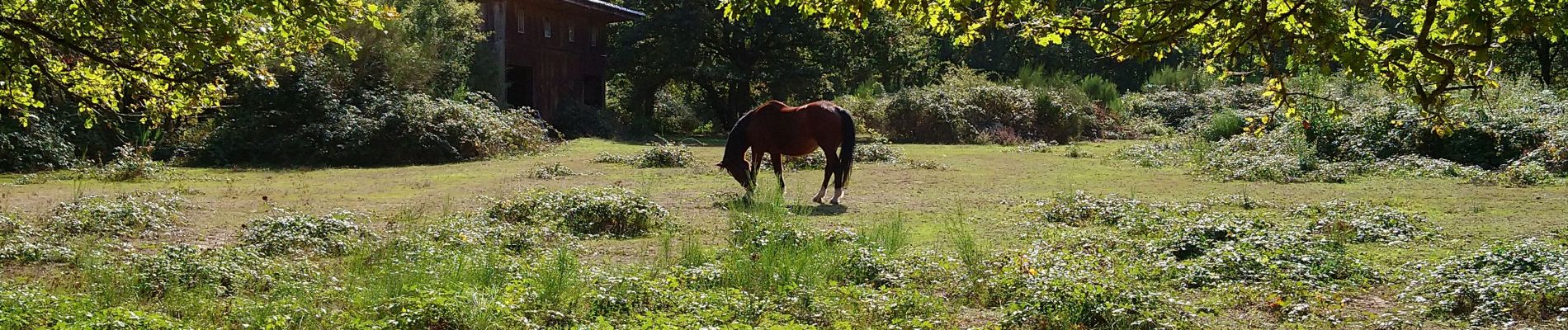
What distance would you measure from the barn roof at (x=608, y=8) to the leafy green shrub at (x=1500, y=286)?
27.0 metres

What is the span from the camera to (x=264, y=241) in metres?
8.73

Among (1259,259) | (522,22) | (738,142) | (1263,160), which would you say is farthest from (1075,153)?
(1259,259)

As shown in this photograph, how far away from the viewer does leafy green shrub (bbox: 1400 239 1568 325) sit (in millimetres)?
5926

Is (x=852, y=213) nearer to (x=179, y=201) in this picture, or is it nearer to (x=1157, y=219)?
(x=1157, y=219)

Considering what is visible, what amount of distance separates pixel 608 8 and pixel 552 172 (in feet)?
56.6

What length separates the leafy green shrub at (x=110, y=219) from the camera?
9.45 meters

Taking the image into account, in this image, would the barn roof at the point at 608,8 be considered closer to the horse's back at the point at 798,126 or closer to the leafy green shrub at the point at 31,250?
the horse's back at the point at 798,126

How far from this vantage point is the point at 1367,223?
9.16 metres

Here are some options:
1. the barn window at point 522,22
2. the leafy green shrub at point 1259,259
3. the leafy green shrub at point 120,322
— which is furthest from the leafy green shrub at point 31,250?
the barn window at point 522,22

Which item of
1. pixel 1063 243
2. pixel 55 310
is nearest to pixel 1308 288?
pixel 1063 243

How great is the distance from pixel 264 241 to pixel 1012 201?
7.41 meters

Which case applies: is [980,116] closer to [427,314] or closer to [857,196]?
[857,196]

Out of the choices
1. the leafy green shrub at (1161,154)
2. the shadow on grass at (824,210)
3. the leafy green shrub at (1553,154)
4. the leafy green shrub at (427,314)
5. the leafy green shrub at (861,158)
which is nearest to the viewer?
the leafy green shrub at (427,314)

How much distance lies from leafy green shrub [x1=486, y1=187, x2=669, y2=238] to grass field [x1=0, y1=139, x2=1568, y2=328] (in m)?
0.32
